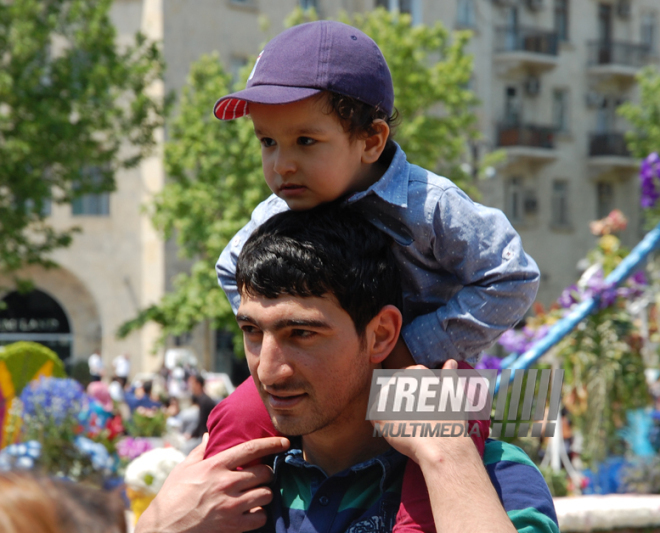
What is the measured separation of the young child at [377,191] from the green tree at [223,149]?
16.2 meters

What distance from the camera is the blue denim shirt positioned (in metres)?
2.27

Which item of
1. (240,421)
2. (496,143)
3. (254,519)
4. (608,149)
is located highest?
(496,143)

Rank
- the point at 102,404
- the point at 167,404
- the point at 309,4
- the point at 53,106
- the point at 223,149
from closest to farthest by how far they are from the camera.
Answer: the point at 102,404 < the point at 53,106 < the point at 167,404 < the point at 223,149 < the point at 309,4

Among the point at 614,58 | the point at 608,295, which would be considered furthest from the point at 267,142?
the point at 614,58

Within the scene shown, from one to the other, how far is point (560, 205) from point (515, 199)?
2.15m

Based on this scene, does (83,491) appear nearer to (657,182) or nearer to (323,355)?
(323,355)

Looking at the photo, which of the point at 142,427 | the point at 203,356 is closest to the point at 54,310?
the point at 203,356

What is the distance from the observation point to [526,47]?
31375mm

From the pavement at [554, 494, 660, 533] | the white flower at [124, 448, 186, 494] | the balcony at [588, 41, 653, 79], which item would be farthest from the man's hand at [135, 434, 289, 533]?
the balcony at [588, 41, 653, 79]

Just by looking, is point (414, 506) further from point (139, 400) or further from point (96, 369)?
point (96, 369)

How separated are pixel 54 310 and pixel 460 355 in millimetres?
26547

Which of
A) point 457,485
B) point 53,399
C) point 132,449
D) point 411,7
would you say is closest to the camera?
point 457,485

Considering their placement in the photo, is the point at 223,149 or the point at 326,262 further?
the point at 223,149

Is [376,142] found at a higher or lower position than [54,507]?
higher
